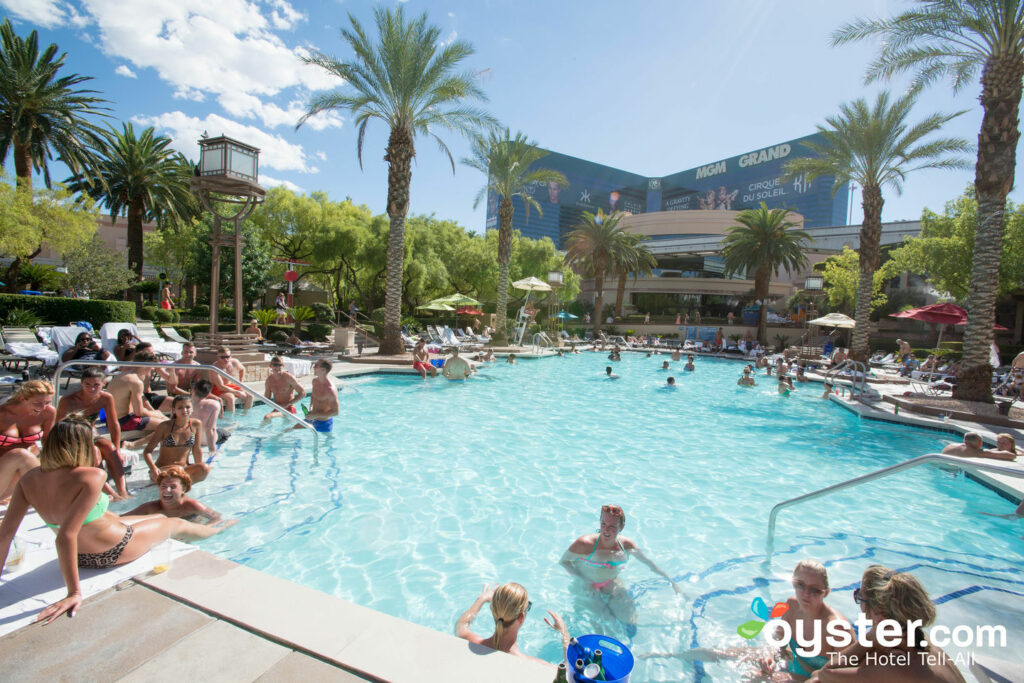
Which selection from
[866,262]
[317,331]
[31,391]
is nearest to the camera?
[31,391]

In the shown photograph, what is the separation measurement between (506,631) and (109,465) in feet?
13.9

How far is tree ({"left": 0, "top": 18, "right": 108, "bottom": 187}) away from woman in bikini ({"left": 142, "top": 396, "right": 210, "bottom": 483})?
18080 millimetres

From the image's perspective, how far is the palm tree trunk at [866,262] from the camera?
59.4ft

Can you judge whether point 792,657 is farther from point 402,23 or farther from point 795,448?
point 402,23

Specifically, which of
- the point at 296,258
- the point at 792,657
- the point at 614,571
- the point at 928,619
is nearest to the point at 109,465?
the point at 614,571

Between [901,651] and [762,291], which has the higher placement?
[762,291]

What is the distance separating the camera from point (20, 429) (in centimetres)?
423

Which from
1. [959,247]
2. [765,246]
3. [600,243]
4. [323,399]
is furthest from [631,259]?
[323,399]

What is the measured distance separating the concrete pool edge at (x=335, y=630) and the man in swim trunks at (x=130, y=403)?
398 cm

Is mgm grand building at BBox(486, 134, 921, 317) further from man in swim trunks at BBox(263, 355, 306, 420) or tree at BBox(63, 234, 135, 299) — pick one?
tree at BBox(63, 234, 135, 299)

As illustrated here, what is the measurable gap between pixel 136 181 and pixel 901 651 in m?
31.0

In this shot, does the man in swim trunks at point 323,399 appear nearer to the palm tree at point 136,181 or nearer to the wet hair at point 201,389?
the wet hair at point 201,389

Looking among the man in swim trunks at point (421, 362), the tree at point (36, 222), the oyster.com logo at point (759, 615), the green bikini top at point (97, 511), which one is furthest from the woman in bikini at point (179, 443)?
the tree at point (36, 222)

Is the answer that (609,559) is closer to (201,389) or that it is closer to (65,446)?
(65,446)
